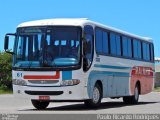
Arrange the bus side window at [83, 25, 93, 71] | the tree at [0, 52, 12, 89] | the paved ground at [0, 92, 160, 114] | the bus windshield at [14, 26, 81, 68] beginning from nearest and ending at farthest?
the paved ground at [0, 92, 160, 114] → the bus windshield at [14, 26, 81, 68] → the bus side window at [83, 25, 93, 71] → the tree at [0, 52, 12, 89]

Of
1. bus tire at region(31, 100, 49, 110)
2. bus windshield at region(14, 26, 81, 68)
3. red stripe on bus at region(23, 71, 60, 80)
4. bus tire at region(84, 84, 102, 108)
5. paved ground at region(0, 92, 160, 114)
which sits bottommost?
paved ground at region(0, 92, 160, 114)

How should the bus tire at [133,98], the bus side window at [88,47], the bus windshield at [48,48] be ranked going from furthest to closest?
the bus tire at [133,98] < the bus side window at [88,47] < the bus windshield at [48,48]

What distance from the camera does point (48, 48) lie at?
19938 mm

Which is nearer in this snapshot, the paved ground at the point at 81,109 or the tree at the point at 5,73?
the paved ground at the point at 81,109

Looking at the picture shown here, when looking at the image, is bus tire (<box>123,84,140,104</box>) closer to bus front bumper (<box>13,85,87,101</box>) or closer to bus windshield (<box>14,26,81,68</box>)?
bus front bumper (<box>13,85,87,101</box>)

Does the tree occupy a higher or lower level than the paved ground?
higher

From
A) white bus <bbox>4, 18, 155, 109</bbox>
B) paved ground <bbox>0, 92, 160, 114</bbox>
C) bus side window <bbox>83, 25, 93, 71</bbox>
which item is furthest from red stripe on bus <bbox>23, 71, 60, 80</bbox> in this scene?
paved ground <bbox>0, 92, 160, 114</bbox>

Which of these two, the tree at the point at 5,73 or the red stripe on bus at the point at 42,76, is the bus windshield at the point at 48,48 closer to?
the red stripe on bus at the point at 42,76

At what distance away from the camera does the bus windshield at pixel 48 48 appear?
19688 mm

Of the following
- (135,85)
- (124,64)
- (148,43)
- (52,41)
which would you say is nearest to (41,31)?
(52,41)

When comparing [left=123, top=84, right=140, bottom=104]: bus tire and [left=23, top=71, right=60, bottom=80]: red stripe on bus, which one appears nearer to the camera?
[left=23, top=71, right=60, bottom=80]: red stripe on bus

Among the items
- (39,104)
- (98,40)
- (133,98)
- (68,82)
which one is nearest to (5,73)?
(133,98)

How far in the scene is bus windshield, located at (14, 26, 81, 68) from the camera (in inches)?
775

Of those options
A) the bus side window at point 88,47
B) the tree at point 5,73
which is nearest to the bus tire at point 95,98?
the bus side window at point 88,47
